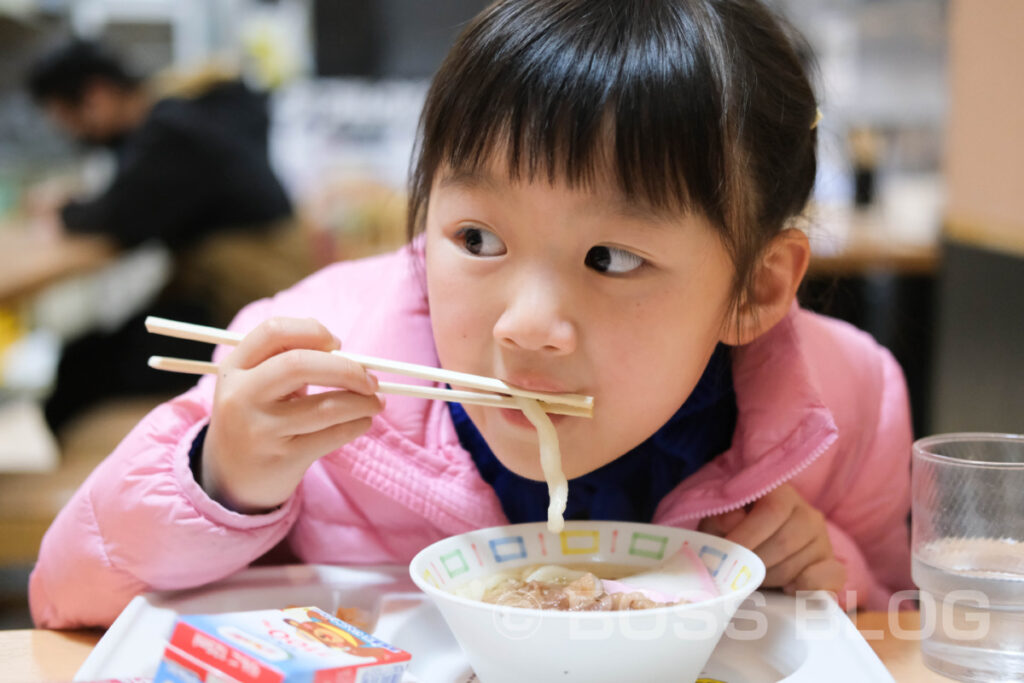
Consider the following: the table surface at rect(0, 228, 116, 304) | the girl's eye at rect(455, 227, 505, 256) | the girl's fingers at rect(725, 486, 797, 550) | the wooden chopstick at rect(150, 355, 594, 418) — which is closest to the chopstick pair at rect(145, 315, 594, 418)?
the wooden chopstick at rect(150, 355, 594, 418)

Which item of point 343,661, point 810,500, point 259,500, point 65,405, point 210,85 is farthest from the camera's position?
point 210,85

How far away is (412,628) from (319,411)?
20cm

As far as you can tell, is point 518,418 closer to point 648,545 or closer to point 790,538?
point 648,545

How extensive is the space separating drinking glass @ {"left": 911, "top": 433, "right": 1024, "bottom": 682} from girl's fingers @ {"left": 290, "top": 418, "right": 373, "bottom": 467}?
455 millimetres

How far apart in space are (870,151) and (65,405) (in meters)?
3.09

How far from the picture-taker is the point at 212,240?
10.6ft

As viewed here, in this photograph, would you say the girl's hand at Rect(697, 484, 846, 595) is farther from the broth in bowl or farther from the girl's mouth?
the girl's mouth

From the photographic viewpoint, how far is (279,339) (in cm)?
86

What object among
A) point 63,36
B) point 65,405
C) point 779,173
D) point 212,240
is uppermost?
point 63,36

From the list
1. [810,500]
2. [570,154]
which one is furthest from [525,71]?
[810,500]

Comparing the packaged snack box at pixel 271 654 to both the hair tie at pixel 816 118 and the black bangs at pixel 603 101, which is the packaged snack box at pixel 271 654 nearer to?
the black bangs at pixel 603 101

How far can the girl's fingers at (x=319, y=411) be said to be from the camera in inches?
33.8

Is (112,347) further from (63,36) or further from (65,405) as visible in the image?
(63,36)

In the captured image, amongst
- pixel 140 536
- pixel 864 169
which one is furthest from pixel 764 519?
pixel 864 169
